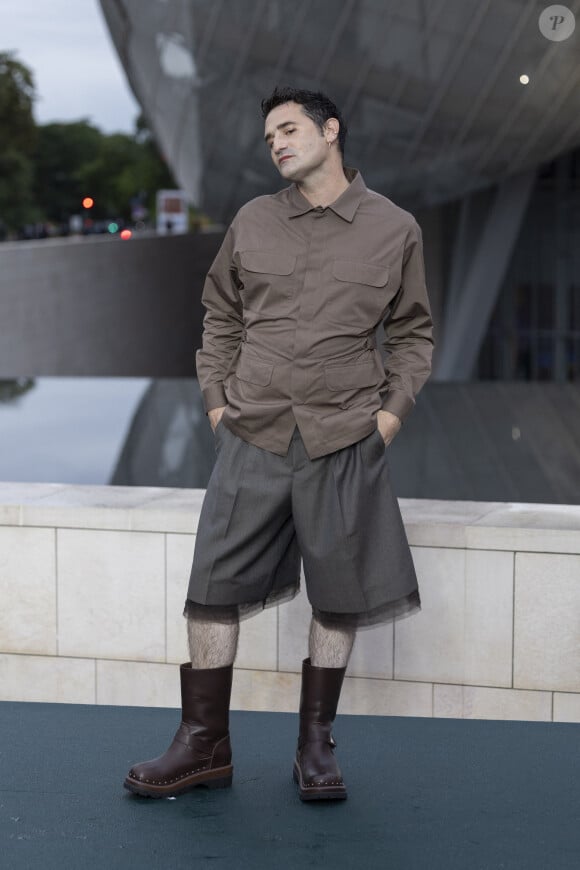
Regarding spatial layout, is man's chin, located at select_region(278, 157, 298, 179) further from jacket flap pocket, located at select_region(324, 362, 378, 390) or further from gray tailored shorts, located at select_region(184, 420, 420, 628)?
gray tailored shorts, located at select_region(184, 420, 420, 628)

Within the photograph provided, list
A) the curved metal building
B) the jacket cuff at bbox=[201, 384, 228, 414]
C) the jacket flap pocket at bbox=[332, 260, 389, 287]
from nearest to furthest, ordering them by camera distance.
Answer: the jacket flap pocket at bbox=[332, 260, 389, 287] → the jacket cuff at bbox=[201, 384, 228, 414] → the curved metal building

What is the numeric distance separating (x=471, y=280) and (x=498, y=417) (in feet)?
57.1

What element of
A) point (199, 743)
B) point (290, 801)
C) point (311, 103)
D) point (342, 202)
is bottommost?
point (290, 801)

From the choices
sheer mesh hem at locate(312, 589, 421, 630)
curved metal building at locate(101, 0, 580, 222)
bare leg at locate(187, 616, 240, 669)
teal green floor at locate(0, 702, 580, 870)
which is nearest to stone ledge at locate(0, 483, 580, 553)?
teal green floor at locate(0, 702, 580, 870)

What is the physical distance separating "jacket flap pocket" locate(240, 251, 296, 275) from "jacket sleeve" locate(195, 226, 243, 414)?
0.15 meters

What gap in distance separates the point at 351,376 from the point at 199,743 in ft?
3.89

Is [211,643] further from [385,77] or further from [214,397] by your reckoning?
[385,77]

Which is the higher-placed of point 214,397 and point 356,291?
point 356,291

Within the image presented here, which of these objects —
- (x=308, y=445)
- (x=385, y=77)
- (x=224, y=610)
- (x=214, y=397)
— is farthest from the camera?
(x=385, y=77)

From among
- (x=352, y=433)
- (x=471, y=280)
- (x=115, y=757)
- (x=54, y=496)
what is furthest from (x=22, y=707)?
(x=471, y=280)

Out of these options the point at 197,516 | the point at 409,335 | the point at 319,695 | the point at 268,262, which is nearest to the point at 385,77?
the point at 197,516

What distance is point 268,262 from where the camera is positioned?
3.75m

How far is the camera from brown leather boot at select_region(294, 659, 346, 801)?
147 inches

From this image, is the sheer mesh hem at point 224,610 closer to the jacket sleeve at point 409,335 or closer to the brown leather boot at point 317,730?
the brown leather boot at point 317,730
